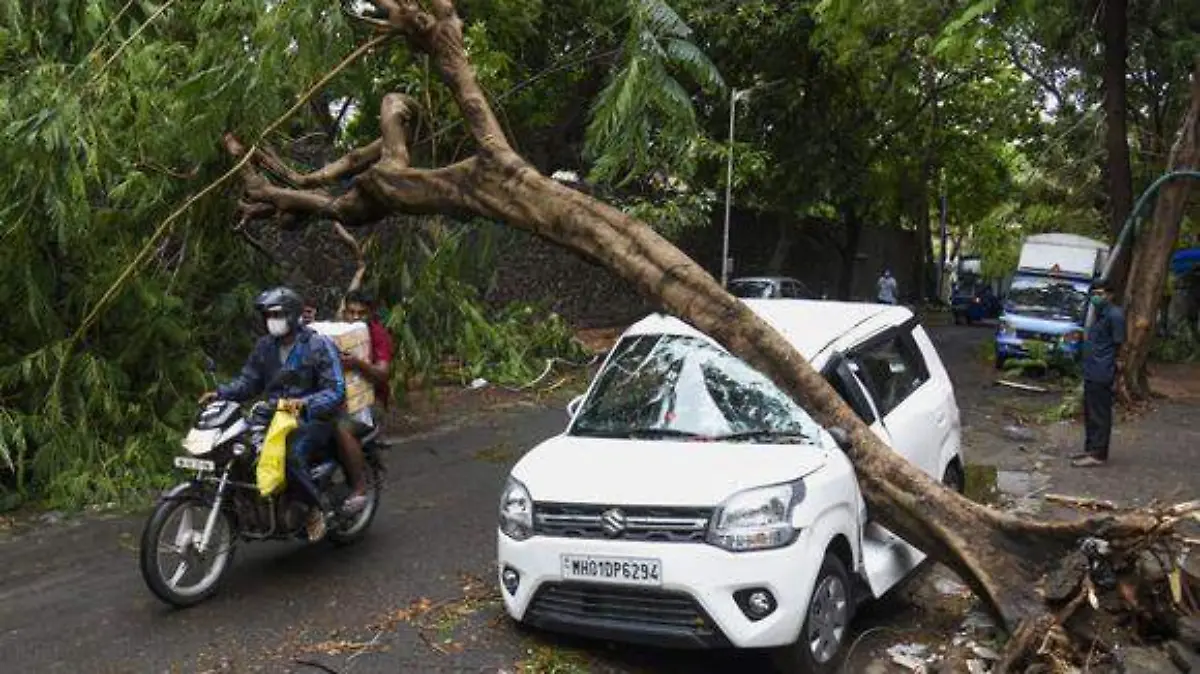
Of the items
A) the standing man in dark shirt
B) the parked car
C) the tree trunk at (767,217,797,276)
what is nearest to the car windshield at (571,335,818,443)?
the standing man in dark shirt

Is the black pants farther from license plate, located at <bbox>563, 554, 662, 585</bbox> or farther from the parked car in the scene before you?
the parked car

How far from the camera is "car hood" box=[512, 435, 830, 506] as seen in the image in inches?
197

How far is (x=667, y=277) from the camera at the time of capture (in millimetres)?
6473

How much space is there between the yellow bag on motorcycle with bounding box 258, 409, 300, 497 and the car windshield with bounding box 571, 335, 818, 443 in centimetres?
166

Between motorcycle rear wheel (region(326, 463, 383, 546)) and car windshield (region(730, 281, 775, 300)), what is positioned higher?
motorcycle rear wheel (region(326, 463, 383, 546))

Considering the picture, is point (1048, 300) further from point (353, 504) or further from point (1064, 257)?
point (353, 504)

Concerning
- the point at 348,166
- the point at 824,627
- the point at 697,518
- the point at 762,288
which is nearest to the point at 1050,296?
the point at 762,288

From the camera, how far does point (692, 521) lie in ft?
16.2

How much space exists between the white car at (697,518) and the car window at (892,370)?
9.9 inches

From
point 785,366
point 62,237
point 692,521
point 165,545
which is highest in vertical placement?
point 62,237

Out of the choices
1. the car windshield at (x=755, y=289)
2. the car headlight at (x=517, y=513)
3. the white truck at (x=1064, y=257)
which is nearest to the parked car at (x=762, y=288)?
the car windshield at (x=755, y=289)

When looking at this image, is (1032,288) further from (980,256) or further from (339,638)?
(980,256)

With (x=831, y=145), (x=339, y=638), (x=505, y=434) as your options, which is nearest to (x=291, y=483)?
(x=339, y=638)

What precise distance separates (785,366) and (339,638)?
282cm
